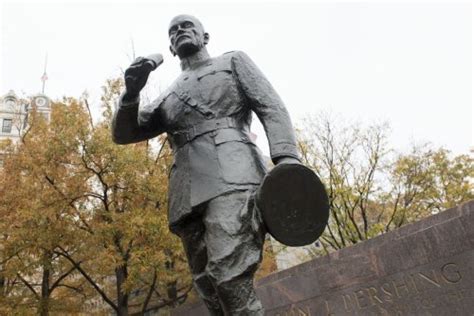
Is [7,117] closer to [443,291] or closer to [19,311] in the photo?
[19,311]

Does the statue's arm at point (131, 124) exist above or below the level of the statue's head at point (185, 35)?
below

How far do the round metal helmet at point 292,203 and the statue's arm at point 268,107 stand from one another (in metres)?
0.19

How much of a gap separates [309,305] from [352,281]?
36.5 inches

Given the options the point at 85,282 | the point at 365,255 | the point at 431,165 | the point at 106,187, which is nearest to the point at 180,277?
the point at 85,282

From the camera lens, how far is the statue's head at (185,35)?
3.27m

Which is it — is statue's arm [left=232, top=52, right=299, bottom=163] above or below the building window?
below

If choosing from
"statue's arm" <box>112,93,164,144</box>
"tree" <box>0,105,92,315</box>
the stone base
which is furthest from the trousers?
"tree" <box>0,105,92,315</box>

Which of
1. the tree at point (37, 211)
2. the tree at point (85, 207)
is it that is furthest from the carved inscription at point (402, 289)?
the tree at point (37, 211)

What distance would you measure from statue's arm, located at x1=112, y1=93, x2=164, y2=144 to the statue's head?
0.44m

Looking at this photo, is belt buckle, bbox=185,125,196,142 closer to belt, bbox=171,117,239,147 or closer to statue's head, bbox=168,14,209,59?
belt, bbox=171,117,239,147

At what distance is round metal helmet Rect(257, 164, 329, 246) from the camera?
97.3 inches

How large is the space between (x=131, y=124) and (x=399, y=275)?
16.6 ft

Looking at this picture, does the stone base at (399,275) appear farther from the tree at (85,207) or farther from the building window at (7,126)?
the building window at (7,126)

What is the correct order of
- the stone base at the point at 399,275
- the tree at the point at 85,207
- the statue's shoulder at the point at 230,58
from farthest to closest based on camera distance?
the tree at the point at 85,207
the stone base at the point at 399,275
the statue's shoulder at the point at 230,58
